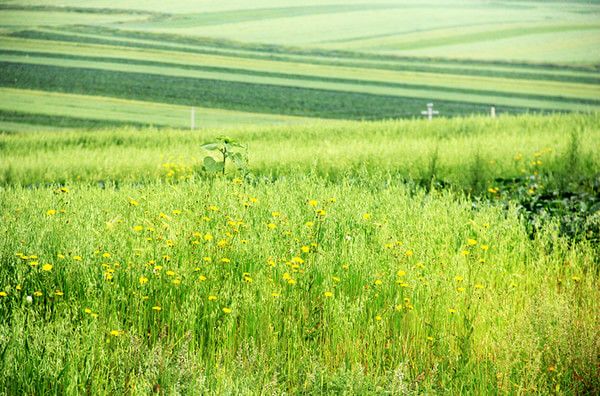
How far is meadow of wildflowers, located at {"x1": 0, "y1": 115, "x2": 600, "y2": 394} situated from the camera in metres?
4.28

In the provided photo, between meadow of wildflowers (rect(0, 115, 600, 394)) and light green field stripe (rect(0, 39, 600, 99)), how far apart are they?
36.7 m

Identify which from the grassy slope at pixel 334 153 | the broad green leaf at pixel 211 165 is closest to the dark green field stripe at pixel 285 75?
the grassy slope at pixel 334 153

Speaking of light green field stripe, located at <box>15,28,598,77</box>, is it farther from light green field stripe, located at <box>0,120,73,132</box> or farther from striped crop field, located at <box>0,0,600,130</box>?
light green field stripe, located at <box>0,120,73,132</box>

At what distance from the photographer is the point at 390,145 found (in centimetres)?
1513

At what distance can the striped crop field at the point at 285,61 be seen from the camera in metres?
34.0

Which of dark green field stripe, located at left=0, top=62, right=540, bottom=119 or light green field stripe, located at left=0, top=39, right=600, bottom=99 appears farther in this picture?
light green field stripe, located at left=0, top=39, right=600, bottom=99

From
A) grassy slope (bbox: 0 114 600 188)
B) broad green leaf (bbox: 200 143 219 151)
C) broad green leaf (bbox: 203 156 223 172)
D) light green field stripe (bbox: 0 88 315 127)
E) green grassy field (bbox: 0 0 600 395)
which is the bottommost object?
light green field stripe (bbox: 0 88 315 127)

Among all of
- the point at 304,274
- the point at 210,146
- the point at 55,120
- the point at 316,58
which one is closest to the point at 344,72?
the point at 316,58

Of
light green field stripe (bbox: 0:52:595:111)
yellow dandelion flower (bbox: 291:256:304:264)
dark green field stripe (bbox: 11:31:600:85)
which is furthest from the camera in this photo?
dark green field stripe (bbox: 11:31:600:85)

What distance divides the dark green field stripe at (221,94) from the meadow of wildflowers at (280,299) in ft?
87.4

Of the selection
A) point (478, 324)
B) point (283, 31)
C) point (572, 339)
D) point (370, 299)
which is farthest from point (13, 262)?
point (283, 31)

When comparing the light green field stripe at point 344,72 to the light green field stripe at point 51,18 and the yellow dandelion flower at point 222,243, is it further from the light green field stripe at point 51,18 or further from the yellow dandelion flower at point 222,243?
the yellow dandelion flower at point 222,243

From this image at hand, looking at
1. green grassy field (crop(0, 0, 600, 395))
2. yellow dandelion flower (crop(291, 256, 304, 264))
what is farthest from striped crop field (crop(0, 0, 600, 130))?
yellow dandelion flower (crop(291, 256, 304, 264))

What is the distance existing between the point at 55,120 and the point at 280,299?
82.4 feet
